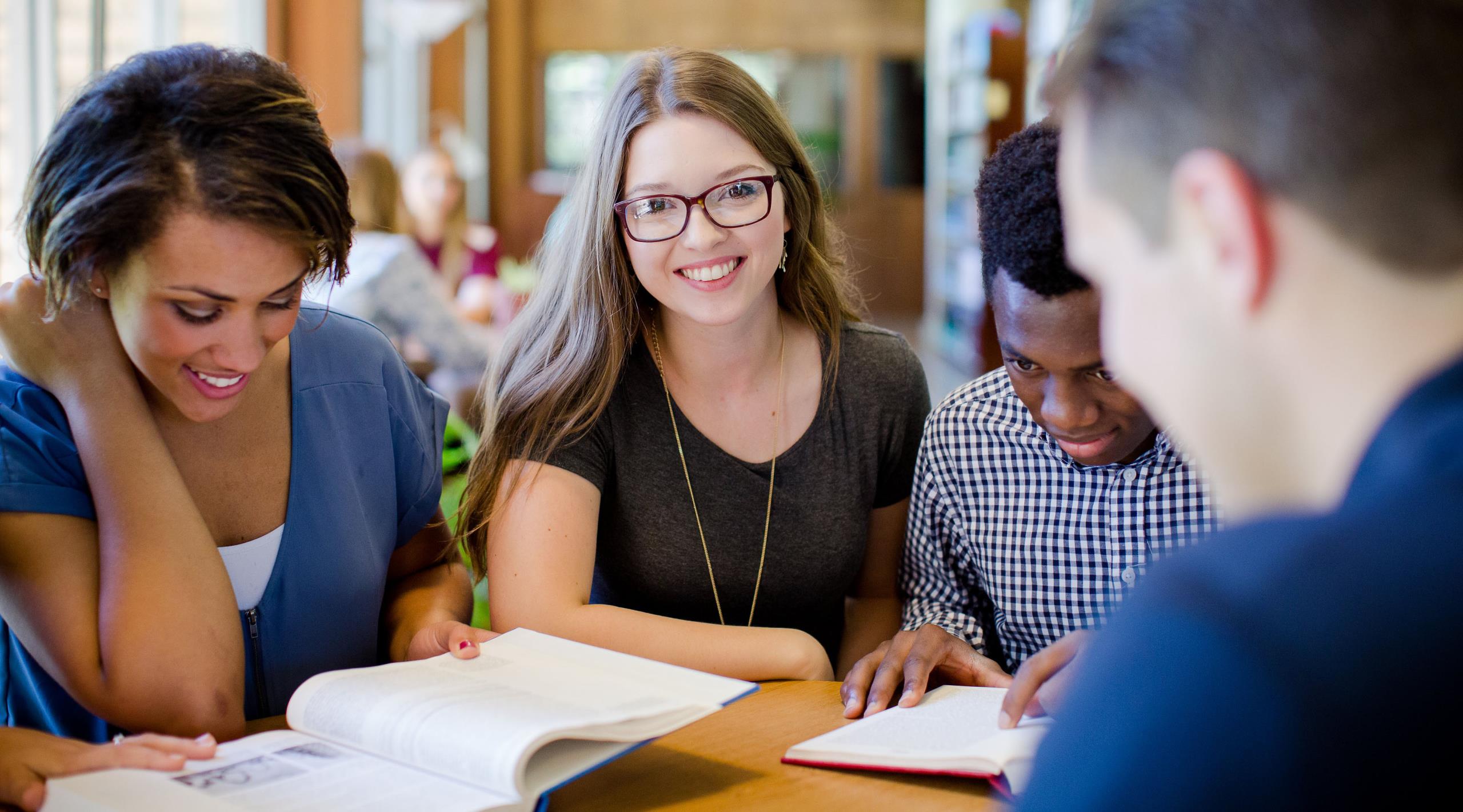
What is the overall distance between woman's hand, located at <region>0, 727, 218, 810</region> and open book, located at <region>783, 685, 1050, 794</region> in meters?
0.52

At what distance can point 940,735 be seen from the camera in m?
1.08

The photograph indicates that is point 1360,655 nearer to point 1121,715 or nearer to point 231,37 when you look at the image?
point 1121,715

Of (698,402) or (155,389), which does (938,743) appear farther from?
(155,389)

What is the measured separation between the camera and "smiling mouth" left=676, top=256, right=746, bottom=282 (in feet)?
5.29

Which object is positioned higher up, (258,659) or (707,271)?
(707,271)

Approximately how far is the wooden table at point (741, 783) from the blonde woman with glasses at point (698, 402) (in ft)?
1.27

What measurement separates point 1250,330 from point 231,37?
4859 mm

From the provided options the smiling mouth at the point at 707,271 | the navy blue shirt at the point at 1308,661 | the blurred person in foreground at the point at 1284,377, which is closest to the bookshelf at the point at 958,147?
the smiling mouth at the point at 707,271

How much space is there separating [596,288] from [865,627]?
633 millimetres

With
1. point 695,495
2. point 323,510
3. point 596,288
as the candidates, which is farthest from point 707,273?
point 323,510

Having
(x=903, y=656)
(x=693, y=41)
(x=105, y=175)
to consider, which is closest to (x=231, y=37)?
(x=105, y=175)

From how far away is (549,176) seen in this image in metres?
9.60

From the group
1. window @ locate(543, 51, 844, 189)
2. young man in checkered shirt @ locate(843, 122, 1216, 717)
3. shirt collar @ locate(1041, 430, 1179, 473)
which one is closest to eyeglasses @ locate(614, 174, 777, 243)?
young man in checkered shirt @ locate(843, 122, 1216, 717)

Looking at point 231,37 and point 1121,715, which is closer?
point 1121,715
